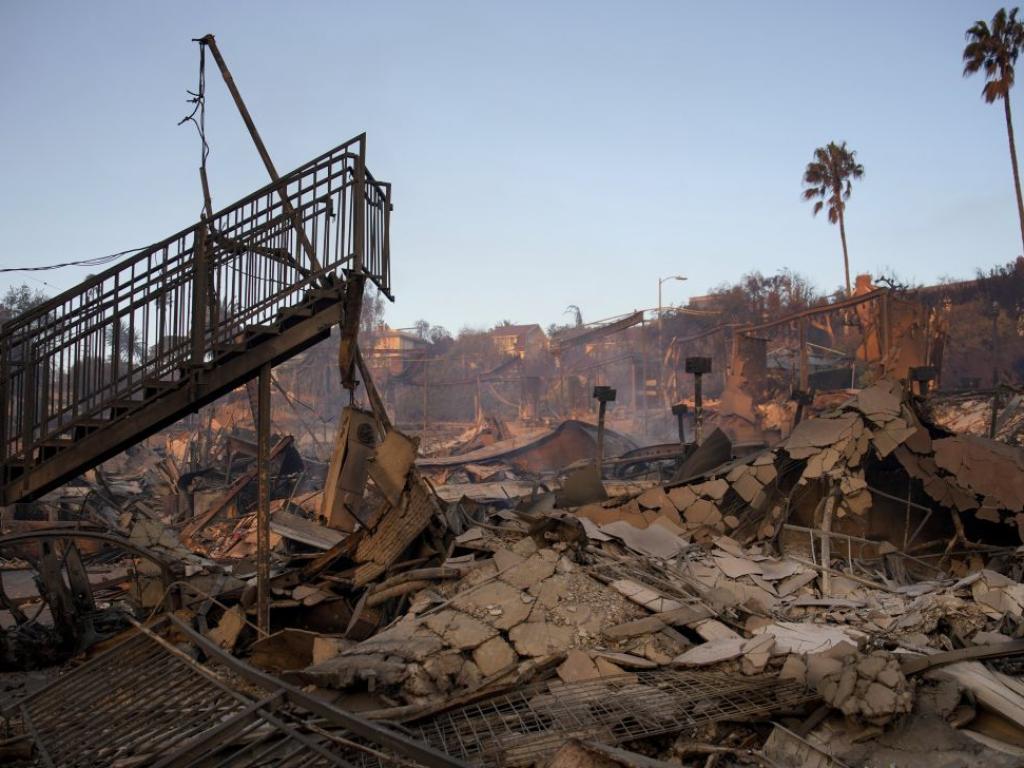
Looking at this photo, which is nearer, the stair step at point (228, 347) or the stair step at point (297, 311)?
the stair step at point (228, 347)

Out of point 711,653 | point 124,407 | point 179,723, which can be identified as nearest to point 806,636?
point 711,653

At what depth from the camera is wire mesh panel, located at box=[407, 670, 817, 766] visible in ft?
14.1

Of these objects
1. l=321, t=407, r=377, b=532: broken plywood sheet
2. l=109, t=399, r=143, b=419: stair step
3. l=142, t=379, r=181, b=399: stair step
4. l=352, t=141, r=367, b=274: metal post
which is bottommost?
l=321, t=407, r=377, b=532: broken plywood sheet

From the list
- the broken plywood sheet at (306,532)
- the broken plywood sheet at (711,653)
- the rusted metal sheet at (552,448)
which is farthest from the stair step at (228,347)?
the rusted metal sheet at (552,448)

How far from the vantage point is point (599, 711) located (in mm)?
4742

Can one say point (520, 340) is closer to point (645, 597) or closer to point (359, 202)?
point (359, 202)

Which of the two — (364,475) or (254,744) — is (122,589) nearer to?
(364,475)

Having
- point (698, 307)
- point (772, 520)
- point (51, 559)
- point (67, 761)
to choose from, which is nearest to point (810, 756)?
point (67, 761)

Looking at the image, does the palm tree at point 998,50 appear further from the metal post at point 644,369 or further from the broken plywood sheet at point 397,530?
the broken plywood sheet at point 397,530

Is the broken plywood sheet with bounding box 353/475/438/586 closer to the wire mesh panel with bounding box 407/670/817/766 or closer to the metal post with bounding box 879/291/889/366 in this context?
the wire mesh panel with bounding box 407/670/817/766

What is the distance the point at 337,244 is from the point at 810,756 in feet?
19.6

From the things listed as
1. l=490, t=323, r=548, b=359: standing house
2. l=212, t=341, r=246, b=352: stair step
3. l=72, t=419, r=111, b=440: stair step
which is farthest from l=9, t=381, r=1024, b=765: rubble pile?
l=490, t=323, r=548, b=359: standing house

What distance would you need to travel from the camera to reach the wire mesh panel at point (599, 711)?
4289 millimetres

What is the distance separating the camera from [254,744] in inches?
153
